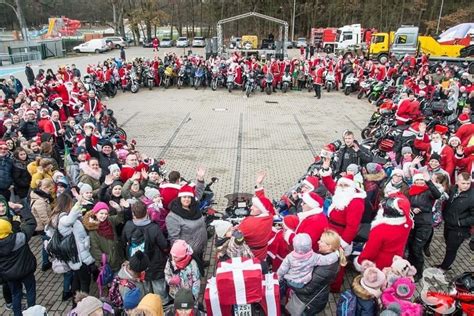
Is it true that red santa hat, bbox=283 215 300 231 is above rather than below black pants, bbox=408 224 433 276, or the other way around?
above

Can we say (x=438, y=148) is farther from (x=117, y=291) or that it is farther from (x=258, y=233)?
(x=117, y=291)

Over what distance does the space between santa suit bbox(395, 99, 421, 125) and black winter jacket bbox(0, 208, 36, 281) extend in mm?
7885

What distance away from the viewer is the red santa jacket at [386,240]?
3791 millimetres

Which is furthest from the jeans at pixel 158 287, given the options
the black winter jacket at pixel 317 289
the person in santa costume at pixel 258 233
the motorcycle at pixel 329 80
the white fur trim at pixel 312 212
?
the motorcycle at pixel 329 80

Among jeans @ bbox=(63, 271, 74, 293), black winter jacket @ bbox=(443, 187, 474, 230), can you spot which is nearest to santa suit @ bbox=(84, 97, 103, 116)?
jeans @ bbox=(63, 271, 74, 293)

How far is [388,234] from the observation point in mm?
3795

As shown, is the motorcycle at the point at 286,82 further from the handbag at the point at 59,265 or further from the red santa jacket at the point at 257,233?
the handbag at the point at 59,265

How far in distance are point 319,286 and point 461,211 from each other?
8.49ft

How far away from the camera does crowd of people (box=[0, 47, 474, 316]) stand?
3.32m

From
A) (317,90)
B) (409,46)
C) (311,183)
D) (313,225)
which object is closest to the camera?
(313,225)

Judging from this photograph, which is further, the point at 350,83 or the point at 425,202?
the point at 350,83

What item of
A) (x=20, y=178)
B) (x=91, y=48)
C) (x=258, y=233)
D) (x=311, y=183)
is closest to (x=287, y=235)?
(x=258, y=233)

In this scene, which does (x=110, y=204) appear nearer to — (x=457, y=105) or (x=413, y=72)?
(x=457, y=105)

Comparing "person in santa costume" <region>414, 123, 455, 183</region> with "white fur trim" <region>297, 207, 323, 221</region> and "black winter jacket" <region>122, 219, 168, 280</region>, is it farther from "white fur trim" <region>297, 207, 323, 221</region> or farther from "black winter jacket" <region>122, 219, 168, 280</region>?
"black winter jacket" <region>122, 219, 168, 280</region>
